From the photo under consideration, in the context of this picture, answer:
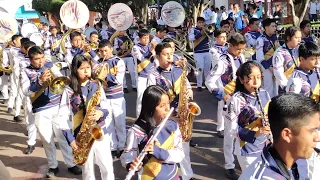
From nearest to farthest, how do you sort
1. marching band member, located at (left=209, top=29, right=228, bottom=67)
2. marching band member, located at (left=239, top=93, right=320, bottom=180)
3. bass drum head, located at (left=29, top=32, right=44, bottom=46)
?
1. marching band member, located at (left=239, top=93, right=320, bottom=180)
2. marching band member, located at (left=209, top=29, right=228, bottom=67)
3. bass drum head, located at (left=29, top=32, right=44, bottom=46)

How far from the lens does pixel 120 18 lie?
9.97 meters

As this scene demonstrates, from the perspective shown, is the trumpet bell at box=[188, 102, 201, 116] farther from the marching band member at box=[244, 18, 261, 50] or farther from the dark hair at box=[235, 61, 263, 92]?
the marching band member at box=[244, 18, 261, 50]

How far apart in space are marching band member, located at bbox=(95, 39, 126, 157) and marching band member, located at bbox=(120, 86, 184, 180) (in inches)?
115

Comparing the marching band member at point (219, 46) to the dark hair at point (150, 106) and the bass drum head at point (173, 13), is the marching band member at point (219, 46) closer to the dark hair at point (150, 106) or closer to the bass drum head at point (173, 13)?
the bass drum head at point (173, 13)

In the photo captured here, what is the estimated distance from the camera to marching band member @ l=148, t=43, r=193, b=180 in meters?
5.18

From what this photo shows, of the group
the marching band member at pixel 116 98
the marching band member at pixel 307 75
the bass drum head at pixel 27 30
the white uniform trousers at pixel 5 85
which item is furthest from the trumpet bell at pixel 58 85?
the bass drum head at pixel 27 30

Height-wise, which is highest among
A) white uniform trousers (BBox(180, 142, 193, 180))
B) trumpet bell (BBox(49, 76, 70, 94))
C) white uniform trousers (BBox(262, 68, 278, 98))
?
trumpet bell (BBox(49, 76, 70, 94))

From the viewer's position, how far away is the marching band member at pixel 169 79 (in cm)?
518

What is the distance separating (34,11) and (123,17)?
3157cm

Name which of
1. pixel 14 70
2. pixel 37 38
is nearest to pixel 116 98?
pixel 14 70

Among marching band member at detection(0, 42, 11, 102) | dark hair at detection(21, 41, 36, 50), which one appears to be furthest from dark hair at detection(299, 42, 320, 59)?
marching band member at detection(0, 42, 11, 102)

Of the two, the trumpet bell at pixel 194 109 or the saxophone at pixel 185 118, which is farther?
the saxophone at pixel 185 118

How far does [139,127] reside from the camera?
3.61 meters

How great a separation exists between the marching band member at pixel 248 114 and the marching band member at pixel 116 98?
251 centimetres
